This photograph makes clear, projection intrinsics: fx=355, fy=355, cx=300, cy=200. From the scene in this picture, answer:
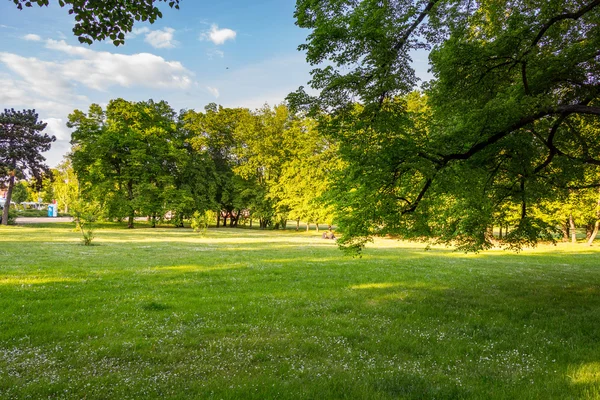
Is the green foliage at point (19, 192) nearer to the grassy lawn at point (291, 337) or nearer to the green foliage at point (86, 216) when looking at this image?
the green foliage at point (86, 216)

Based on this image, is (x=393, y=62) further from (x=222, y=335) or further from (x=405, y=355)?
(x=222, y=335)

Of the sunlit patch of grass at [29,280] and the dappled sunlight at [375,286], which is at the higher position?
the dappled sunlight at [375,286]

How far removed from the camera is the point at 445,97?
35.9ft

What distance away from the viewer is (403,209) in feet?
34.3

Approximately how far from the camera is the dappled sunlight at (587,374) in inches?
209

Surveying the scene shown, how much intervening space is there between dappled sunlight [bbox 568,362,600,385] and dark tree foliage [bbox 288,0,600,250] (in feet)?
15.4

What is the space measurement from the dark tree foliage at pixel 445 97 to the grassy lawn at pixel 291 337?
7.77 feet

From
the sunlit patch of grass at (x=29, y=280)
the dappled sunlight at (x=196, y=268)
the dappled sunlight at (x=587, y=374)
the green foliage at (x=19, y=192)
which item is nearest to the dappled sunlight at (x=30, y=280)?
the sunlit patch of grass at (x=29, y=280)

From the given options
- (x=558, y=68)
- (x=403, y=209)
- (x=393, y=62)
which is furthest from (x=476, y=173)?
(x=393, y=62)

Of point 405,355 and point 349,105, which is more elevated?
point 349,105

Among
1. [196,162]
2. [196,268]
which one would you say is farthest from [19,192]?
[196,268]

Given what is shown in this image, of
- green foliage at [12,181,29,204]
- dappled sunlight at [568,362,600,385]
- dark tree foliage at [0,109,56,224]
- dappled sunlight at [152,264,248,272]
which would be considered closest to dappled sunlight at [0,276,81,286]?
dappled sunlight at [152,264,248,272]

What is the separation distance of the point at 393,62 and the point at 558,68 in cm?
433

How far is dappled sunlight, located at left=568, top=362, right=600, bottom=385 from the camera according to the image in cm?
530
